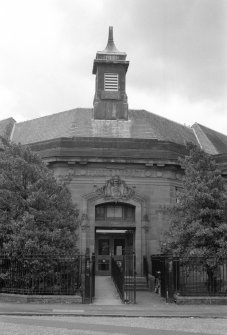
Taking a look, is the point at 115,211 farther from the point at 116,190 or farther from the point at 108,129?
the point at 108,129

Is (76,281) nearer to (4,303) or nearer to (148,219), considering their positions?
(4,303)

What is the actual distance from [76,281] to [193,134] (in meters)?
19.6

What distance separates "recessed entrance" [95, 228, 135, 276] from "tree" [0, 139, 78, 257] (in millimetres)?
7320

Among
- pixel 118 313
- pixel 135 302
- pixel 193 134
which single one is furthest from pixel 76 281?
pixel 193 134

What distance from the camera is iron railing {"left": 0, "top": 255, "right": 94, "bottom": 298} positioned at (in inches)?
Result: 766

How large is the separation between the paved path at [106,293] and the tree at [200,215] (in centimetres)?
303

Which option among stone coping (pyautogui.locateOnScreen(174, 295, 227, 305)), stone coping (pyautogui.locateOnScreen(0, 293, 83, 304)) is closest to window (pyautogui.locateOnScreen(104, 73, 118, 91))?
stone coping (pyautogui.locateOnScreen(0, 293, 83, 304))

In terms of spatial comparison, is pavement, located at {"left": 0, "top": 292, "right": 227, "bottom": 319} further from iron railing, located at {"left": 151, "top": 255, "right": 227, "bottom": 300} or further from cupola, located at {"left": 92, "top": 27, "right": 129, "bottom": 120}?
cupola, located at {"left": 92, "top": 27, "right": 129, "bottom": 120}

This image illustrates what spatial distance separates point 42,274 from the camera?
64.4 ft

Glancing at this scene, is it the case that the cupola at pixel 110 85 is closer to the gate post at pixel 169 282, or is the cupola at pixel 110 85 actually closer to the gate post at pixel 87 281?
the gate post at pixel 169 282

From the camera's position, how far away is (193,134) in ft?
122

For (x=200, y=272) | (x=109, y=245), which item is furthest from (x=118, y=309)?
(x=109, y=245)

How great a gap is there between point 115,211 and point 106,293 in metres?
7.61

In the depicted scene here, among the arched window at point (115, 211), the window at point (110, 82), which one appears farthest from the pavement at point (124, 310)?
the window at point (110, 82)
